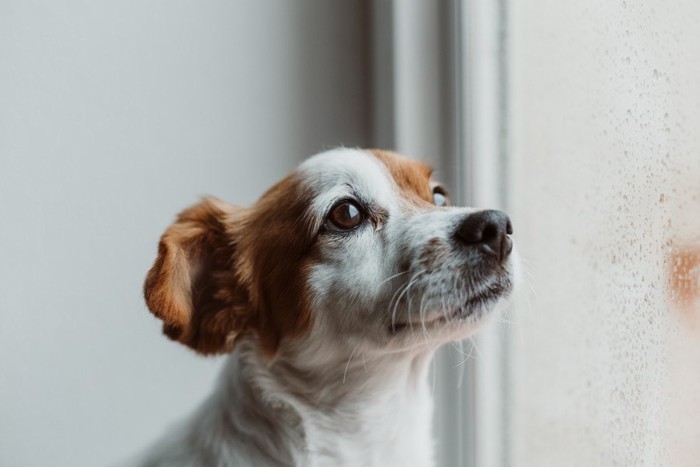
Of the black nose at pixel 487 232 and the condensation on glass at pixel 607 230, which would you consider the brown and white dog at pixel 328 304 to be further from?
the condensation on glass at pixel 607 230

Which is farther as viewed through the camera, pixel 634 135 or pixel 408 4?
pixel 408 4

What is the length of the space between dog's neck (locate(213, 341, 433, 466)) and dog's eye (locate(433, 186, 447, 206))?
0.74ft

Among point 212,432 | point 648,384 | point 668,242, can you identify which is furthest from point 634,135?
point 212,432

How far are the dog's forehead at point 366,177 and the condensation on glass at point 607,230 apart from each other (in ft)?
0.63

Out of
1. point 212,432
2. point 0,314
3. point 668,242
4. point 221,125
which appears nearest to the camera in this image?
point 668,242

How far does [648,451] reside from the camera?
37.1 inches

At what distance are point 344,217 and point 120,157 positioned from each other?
54cm

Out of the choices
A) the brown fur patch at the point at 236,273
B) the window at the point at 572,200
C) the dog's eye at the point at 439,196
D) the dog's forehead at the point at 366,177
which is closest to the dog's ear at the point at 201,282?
the brown fur patch at the point at 236,273

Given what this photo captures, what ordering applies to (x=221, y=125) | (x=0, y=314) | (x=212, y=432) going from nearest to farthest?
(x=212, y=432) → (x=0, y=314) → (x=221, y=125)

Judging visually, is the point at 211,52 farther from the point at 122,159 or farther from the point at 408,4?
the point at 408,4

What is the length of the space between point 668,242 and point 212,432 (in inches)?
24.2

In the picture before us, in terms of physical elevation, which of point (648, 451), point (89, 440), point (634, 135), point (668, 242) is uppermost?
point (634, 135)

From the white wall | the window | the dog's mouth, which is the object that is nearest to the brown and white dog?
the dog's mouth

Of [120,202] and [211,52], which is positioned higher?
[211,52]
